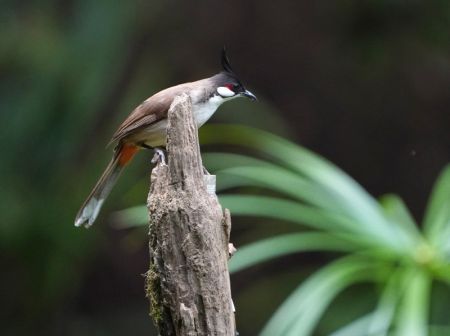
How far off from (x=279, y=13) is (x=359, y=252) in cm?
432

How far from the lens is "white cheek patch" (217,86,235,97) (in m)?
4.01

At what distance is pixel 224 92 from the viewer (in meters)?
4.04

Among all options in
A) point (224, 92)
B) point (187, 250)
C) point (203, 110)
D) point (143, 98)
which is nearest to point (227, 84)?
point (224, 92)

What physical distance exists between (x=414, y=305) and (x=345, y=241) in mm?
589

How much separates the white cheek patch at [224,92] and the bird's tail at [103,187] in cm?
49

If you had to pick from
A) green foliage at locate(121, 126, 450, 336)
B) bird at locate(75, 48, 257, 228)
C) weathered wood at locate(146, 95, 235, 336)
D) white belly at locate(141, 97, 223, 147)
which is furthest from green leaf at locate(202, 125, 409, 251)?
weathered wood at locate(146, 95, 235, 336)

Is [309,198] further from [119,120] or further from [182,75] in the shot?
[182,75]

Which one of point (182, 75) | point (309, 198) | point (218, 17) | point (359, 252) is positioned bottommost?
point (359, 252)

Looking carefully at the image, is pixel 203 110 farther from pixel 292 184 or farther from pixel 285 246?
pixel 285 246

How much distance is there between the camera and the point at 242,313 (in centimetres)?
682

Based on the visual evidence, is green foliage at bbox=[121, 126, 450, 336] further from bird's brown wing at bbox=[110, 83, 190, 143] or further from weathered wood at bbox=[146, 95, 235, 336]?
weathered wood at bbox=[146, 95, 235, 336]

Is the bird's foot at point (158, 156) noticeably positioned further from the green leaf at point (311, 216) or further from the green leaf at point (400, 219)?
the green leaf at point (400, 219)

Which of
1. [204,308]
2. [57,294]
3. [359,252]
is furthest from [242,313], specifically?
[204,308]

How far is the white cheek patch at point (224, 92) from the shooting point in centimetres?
401
